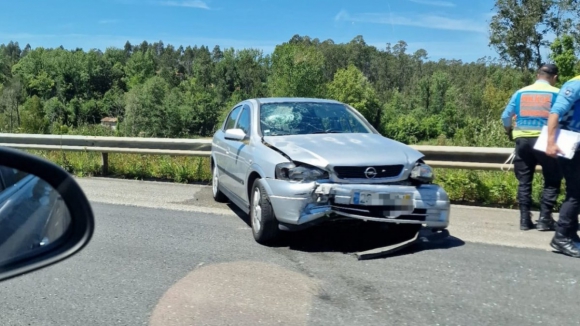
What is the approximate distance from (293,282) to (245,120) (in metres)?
3.16

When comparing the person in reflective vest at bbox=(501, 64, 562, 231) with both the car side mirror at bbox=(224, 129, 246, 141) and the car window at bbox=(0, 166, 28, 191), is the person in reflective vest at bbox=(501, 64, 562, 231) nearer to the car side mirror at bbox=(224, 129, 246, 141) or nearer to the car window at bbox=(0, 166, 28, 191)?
the car side mirror at bbox=(224, 129, 246, 141)

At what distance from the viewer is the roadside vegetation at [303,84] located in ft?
195

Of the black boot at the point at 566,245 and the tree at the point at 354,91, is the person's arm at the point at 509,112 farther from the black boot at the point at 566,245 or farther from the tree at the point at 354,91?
the tree at the point at 354,91

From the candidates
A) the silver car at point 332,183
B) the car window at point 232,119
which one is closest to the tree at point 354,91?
the car window at point 232,119

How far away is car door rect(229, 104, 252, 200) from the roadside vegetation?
4489 millimetres

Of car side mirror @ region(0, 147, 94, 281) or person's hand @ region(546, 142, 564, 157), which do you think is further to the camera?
person's hand @ region(546, 142, 564, 157)

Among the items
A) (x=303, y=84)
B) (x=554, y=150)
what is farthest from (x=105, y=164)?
(x=303, y=84)

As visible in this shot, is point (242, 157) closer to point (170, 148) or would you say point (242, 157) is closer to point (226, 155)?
point (226, 155)

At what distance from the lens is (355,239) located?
6.31 m

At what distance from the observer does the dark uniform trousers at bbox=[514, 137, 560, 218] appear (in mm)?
6688

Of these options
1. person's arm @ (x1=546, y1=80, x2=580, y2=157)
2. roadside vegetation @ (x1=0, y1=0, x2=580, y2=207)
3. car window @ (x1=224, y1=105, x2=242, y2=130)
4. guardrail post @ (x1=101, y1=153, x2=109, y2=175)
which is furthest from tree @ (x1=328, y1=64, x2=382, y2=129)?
person's arm @ (x1=546, y1=80, x2=580, y2=157)

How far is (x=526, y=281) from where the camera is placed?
196 inches

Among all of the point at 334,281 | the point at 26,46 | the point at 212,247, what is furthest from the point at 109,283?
the point at 26,46

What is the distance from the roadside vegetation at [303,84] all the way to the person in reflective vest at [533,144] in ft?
15.2
